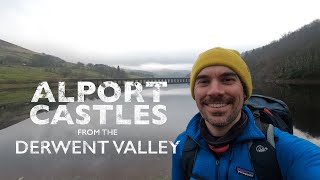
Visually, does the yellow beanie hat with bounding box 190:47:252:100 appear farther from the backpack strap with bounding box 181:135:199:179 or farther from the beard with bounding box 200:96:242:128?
the backpack strap with bounding box 181:135:199:179

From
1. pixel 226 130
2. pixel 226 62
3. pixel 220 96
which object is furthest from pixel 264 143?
pixel 226 62

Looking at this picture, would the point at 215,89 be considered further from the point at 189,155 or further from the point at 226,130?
the point at 189,155

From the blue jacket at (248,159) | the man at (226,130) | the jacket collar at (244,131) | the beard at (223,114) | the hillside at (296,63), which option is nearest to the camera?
the blue jacket at (248,159)

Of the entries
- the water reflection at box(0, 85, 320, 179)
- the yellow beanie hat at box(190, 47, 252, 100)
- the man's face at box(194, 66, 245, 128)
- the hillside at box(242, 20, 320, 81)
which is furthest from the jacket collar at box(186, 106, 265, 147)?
the hillside at box(242, 20, 320, 81)

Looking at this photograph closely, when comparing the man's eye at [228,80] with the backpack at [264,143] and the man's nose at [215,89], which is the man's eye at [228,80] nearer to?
the man's nose at [215,89]

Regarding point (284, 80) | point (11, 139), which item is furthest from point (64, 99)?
point (284, 80)

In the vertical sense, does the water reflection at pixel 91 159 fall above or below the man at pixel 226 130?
below

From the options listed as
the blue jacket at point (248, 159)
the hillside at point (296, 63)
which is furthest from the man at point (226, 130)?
the hillside at point (296, 63)

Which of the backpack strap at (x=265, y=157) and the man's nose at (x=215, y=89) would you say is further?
the man's nose at (x=215, y=89)

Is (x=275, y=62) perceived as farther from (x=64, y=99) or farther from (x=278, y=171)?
(x=278, y=171)
